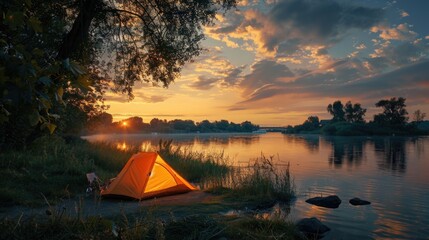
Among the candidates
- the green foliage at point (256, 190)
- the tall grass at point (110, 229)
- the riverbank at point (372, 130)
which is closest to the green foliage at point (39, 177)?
the tall grass at point (110, 229)

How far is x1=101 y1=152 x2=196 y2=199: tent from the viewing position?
13195mm

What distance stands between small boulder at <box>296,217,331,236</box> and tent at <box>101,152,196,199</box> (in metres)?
5.75

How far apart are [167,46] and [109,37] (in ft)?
11.0

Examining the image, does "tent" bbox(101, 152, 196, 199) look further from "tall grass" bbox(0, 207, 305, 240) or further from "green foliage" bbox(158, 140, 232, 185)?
"tall grass" bbox(0, 207, 305, 240)

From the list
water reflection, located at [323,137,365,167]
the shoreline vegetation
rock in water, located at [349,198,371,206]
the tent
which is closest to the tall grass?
the shoreline vegetation

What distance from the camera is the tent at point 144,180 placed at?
13195 millimetres

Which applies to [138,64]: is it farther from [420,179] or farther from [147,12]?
[420,179]

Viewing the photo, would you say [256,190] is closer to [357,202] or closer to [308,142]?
[357,202]

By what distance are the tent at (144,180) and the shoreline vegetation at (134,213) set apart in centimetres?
96

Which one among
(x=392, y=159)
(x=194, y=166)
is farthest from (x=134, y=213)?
(x=392, y=159)

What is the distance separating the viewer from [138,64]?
16.9 meters

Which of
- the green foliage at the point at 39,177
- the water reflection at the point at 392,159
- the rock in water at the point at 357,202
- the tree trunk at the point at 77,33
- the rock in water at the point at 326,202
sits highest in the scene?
the tree trunk at the point at 77,33

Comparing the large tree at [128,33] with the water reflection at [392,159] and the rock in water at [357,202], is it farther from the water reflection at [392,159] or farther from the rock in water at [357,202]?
the water reflection at [392,159]

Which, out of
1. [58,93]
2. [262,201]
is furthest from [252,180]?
[58,93]
